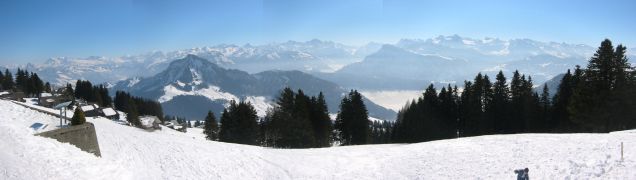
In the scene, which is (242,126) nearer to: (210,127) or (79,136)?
(210,127)

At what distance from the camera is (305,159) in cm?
2980

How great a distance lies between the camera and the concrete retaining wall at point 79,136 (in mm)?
21711

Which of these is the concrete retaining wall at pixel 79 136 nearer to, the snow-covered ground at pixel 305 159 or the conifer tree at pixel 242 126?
the snow-covered ground at pixel 305 159

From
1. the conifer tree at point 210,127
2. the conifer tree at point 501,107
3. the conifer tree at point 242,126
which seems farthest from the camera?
the conifer tree at point 210,127

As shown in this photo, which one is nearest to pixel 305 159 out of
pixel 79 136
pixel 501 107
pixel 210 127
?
pixel 79 136

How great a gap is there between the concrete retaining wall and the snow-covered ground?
61cm

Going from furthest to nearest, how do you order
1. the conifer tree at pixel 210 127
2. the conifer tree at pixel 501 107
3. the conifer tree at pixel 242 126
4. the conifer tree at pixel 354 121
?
the conifer tree at pixel 210 127, the conifer tree at pixel 354 121, the conifer tree at pixel 242 126, the conifer tree at pixel 501 107

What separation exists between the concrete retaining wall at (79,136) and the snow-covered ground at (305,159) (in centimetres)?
61

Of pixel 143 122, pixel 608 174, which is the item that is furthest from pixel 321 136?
pixel 143 122

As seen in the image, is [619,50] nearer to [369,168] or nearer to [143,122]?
[369,168]

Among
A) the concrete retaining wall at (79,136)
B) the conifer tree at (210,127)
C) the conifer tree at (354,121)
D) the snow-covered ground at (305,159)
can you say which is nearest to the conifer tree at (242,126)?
the conifer tree at (354,121)

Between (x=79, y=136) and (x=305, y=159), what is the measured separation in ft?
48.8

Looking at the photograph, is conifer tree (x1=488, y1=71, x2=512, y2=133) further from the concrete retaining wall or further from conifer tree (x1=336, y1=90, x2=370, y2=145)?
the concrete retaining wall

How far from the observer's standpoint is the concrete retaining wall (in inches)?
855
